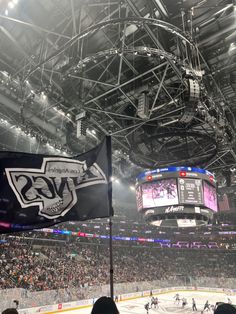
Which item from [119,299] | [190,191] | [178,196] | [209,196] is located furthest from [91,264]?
[190,191]

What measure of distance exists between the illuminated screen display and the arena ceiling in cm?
196

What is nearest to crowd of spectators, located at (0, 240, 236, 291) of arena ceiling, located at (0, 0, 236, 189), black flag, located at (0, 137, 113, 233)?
arena ceiling, located at (0, 0, 236, 189)

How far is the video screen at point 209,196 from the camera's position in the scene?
11148 mm

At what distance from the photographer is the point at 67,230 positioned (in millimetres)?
30688

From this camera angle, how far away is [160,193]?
1128 centimetres

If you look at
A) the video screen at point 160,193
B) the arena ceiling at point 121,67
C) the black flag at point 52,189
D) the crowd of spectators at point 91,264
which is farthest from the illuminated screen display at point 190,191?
the crowd of spectators at point 91,264

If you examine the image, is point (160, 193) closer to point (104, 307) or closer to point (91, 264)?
point (104, 307)

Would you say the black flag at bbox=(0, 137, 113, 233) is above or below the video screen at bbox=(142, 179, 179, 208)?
below

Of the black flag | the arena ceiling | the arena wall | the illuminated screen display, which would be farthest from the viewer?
the arena wall

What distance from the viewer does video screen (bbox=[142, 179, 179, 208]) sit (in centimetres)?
1093

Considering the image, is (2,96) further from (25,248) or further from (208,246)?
(208,246)

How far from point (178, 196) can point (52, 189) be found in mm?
7645

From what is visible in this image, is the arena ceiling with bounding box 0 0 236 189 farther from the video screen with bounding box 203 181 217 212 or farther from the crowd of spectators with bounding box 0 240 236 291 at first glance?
the crowd of spectators with bounding box 0 240 236 291

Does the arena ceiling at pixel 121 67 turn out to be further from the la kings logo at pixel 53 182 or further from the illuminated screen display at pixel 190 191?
the la kings logo at pixel 53 182
